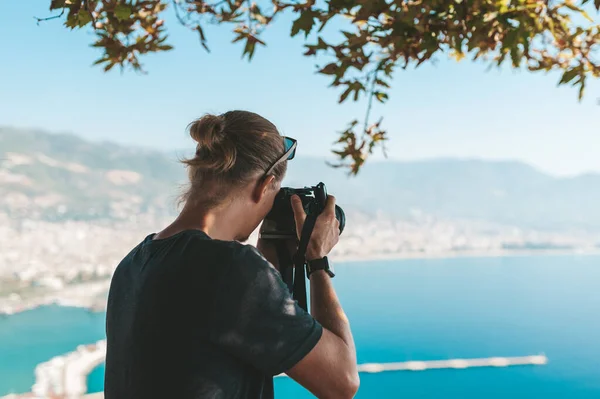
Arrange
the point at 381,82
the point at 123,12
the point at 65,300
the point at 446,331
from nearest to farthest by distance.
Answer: the point at 123,12, the point at 381,82, the point at 446,331, the point at 65,300

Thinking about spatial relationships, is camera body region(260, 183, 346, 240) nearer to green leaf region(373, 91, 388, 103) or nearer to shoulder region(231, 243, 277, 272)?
shoulder region(231, 243, 277, 272)

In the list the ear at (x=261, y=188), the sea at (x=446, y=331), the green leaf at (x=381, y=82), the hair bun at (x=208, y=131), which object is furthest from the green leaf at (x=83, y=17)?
the sea at (x=446, y=331)

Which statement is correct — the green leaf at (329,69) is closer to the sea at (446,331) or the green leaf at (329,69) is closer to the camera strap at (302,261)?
the camera strap at (302,261)

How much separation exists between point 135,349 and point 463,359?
16948 mm

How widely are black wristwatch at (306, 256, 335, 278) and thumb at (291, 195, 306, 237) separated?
64mm

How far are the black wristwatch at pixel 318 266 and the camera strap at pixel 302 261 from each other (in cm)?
2

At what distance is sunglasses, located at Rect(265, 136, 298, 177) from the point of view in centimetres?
76

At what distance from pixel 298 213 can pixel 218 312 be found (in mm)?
286

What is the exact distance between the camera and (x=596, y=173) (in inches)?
1601

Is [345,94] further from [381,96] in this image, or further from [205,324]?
[205,324]

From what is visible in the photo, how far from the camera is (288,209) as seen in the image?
0.89 metres

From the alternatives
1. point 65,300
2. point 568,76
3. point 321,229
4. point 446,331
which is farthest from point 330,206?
point 65,300

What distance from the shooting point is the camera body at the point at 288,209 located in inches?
34.8

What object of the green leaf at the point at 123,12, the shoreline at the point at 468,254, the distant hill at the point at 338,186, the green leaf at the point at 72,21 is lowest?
the shoreline at the point at 468,254
